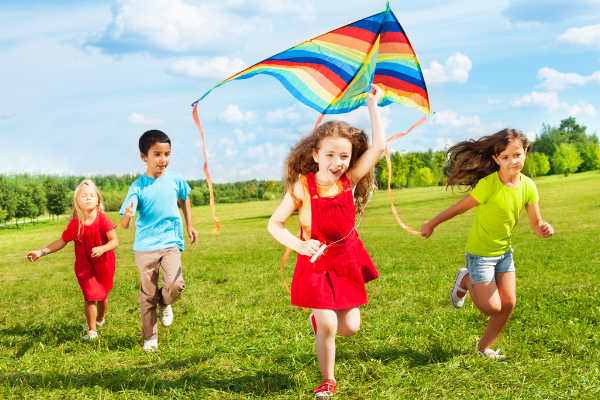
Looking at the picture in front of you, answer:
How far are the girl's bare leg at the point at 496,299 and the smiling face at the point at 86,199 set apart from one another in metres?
4.75

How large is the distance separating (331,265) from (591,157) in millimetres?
78846

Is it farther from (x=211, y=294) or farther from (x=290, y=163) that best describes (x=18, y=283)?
(x=290, y=163)

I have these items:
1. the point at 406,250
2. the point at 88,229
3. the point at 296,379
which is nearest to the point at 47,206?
the point at 406,250

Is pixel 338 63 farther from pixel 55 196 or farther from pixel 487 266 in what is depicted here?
pixel 55 196

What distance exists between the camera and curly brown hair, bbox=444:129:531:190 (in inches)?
176

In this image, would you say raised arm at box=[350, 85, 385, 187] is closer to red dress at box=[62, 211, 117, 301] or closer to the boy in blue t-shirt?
the boy in blue t-shirt

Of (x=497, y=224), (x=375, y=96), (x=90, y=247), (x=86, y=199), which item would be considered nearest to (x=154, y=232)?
(x=90, y=247)

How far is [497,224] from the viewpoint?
14.3ft

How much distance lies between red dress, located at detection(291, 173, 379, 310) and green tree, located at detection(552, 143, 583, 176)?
237 ft

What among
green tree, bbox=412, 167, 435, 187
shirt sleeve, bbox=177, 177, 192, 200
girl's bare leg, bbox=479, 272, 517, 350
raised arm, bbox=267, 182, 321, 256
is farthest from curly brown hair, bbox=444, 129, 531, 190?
green tree, bbox=412, 167, 435, 187

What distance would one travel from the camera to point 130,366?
4.73 metres

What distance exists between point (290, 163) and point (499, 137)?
2128 millimetres

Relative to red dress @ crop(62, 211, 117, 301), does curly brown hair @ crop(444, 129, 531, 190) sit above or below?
above

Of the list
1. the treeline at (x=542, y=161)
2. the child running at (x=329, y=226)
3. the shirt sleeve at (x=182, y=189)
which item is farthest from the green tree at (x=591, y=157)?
the child running at (x=329, y=226)
